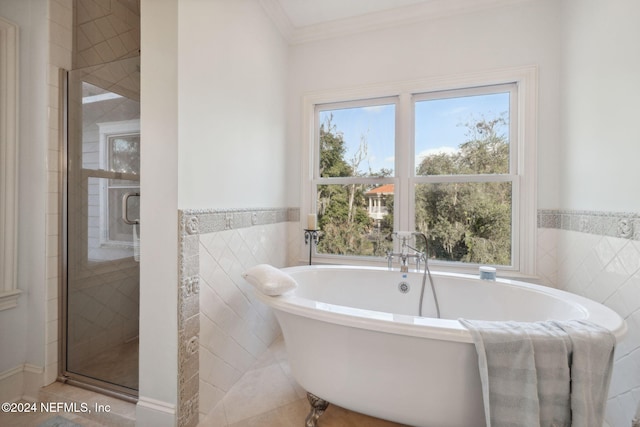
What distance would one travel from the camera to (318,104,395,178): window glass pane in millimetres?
2314

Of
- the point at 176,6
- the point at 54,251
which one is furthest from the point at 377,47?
the point at 54,251

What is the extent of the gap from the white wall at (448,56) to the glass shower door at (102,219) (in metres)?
1.24

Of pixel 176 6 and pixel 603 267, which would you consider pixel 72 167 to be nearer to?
pixel 176 6

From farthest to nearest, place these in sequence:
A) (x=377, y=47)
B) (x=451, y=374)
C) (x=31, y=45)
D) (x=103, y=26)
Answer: (x=377, y=47), (x=103, y=26), (x=31, y=45), (x=451, y=374)

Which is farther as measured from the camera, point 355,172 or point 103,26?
point 355,172

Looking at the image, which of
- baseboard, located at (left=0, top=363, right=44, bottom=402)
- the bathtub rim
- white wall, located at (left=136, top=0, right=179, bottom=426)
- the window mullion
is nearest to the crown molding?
the window mullion

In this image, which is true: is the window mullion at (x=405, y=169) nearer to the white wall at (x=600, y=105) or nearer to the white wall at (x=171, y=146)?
the white wall at (x=600, y=105)

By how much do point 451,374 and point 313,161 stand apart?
75.8 inches

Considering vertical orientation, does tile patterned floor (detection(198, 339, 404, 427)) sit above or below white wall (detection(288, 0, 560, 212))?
below

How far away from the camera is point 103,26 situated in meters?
1.92

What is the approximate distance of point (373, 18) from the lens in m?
2.15

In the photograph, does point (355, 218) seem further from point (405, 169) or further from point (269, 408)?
point (269, 408)

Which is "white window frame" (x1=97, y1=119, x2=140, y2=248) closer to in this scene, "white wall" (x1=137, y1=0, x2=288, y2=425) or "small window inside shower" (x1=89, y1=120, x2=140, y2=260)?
"small window inside shower" (x1=89, y1=120, x2=140, y2=260)

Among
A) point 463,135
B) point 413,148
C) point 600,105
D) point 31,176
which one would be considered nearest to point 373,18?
point 413,148
